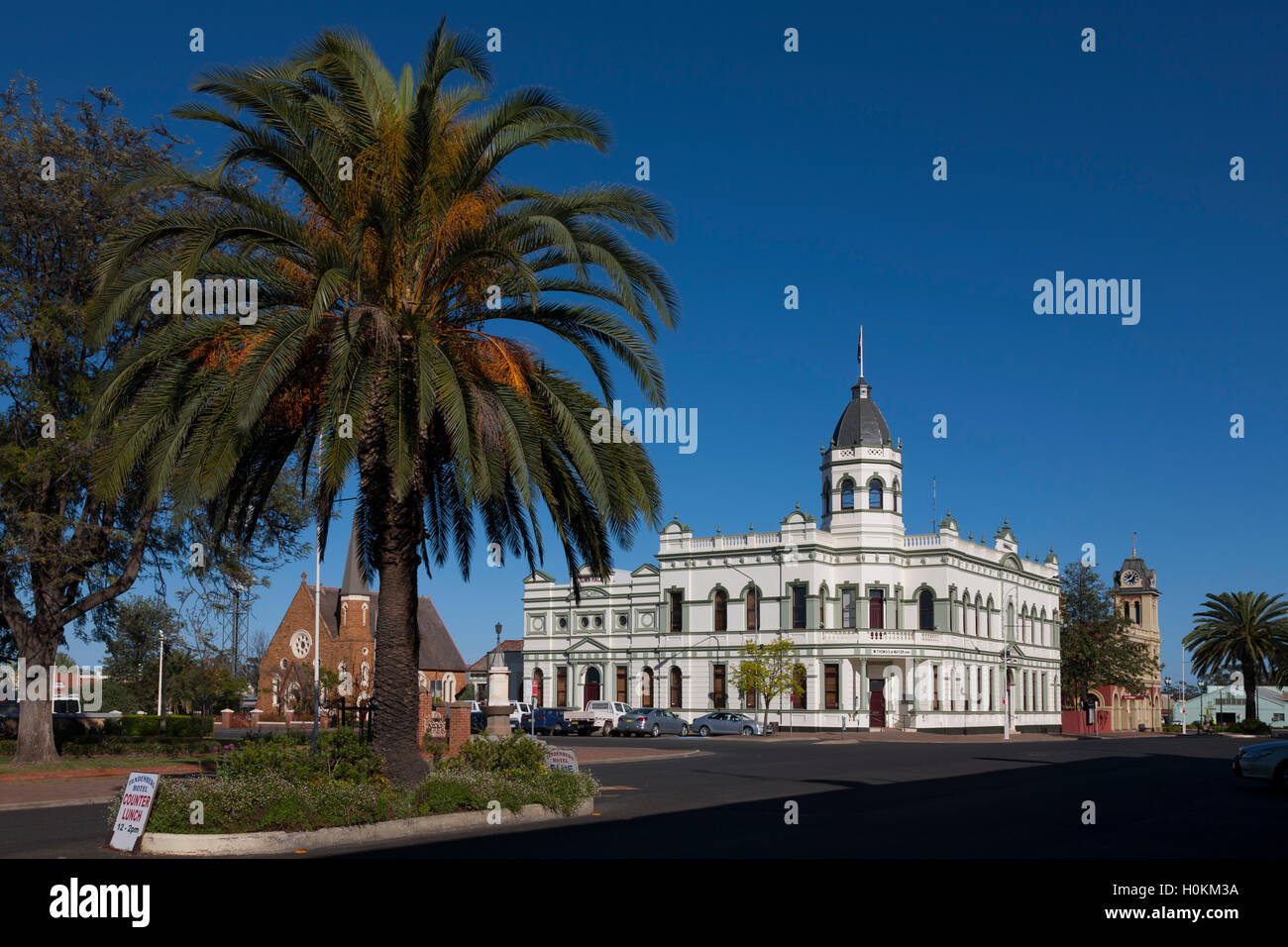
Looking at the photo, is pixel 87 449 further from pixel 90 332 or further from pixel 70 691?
pixel 70 691

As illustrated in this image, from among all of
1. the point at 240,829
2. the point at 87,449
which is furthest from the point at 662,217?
the point at 87,449

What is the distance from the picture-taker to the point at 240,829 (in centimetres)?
1470

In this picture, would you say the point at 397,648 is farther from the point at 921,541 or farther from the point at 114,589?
the point at 921,541

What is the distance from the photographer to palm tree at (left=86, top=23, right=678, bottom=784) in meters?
16.2

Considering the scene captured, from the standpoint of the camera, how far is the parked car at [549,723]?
59.4 m

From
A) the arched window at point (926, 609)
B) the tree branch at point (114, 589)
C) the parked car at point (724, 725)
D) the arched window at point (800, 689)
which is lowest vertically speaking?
the parked car at point (724, 725)

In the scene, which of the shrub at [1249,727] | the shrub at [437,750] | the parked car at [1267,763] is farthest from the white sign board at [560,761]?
the shrub at [1249,727]

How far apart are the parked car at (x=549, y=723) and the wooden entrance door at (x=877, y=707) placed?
16463 mm

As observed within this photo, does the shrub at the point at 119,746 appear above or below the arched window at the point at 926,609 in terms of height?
below

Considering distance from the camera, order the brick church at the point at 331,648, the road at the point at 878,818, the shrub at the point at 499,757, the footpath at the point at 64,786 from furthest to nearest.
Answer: the brick church at the point at 331,648 < the footpath at the point at 64,786 < the shrub at the point at 499,757 < the road at the point at 878,818

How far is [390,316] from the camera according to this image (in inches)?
673

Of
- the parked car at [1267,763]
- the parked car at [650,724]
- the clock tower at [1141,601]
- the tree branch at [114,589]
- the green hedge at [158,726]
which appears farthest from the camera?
the clock tower at [1141,601]

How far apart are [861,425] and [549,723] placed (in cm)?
2382

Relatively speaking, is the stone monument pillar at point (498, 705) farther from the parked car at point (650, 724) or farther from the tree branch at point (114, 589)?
the parked car at point (650, 724)
